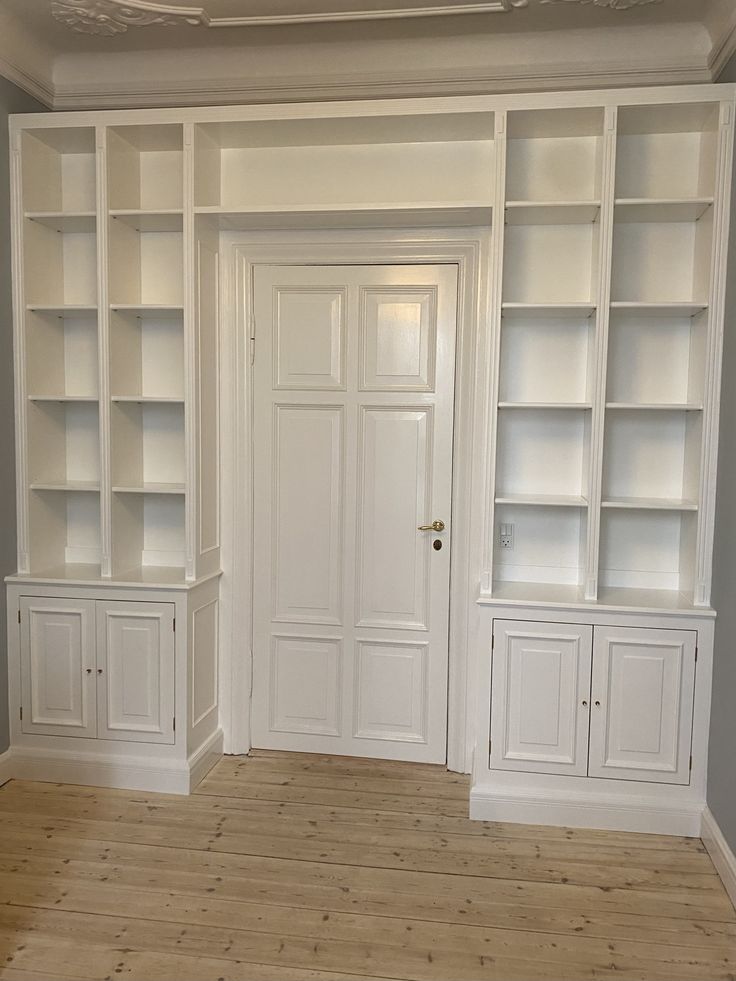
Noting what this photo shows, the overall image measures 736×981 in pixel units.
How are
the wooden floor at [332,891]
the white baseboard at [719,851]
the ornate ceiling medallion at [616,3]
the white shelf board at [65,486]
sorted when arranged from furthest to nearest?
1. the white shelf board at [65,486]
2. the ornate ceiling medallion at [616,3]
3. the white baseboard at [719,851]
4. the wooden floor at [332,891]

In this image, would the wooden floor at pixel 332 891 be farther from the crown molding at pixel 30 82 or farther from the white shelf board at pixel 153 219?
the crown molding at pixel 30 82

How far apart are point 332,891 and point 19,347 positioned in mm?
2515

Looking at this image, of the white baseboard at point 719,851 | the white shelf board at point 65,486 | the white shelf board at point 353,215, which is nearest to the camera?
the white baseboard at point 719,851

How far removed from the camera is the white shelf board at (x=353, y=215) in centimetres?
313

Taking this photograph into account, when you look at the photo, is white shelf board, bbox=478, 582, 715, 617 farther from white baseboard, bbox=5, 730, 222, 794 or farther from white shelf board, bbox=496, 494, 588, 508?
white baseboard, bbox=5, 730, 222, 794

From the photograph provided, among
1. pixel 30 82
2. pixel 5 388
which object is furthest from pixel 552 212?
pixel 5 388

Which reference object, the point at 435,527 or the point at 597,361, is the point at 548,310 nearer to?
the point at 597,361

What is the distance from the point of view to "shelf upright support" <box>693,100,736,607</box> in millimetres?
2846

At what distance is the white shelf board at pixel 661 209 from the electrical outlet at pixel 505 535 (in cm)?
136

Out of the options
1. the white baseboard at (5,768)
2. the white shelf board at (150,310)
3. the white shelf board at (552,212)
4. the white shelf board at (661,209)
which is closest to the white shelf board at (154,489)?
the white shelf board at (150,310)

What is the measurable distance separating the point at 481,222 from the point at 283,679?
2.27m

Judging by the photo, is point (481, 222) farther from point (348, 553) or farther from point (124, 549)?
point (124, 549)

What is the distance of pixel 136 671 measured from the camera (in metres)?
3.29

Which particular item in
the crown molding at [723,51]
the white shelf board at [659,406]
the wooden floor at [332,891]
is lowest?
the wooden floor at [332,891]
